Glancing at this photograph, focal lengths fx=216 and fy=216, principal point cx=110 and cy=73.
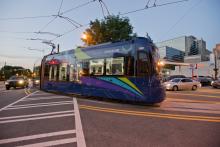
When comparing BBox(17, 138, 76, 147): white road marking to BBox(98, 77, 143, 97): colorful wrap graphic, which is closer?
BBox(17, 138, 76, 147): white road marking

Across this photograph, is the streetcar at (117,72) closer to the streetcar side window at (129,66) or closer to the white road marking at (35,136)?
the streetcar side window at (129,66)

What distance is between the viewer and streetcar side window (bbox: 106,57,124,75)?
1151 cm

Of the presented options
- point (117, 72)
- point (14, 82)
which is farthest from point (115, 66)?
point (14, 82)

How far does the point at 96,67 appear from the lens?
43.4ft

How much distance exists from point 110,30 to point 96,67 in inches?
857

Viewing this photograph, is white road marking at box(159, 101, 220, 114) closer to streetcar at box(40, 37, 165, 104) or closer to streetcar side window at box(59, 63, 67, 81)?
streetcar at box(40, 37, 165, 104)

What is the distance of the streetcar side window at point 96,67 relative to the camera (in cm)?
1280

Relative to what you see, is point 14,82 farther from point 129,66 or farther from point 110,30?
point 129,66

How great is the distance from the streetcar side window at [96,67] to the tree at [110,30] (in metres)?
21.0

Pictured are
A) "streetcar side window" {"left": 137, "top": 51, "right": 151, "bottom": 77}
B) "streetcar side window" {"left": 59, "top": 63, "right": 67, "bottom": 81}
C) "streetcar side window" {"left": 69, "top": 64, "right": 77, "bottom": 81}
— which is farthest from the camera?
"streetcar side window" {"left": 59, "top": 63, "right": 67, "bottom": 81}

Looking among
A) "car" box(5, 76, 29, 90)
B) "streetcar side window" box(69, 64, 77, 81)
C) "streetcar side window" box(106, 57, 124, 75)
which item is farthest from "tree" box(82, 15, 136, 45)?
"streetcar side window" box(106, 57, 124, 75)

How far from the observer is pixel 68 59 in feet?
53.5

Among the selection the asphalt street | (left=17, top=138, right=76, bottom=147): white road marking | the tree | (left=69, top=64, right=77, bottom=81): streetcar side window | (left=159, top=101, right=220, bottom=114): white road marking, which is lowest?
(left=17, top=138, right=76, bottom=147): white road marking

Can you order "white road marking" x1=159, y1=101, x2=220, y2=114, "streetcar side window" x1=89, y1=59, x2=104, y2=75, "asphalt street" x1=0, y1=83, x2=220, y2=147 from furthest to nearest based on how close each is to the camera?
1. "streetcar side window" x1=89, y1=59, x2=104, y2=75
2. "white road marking" x1=159, y1=101, x2=220, y2=114
3. "asphalt street" x1=0, y1=83, x2=220, y2=147
